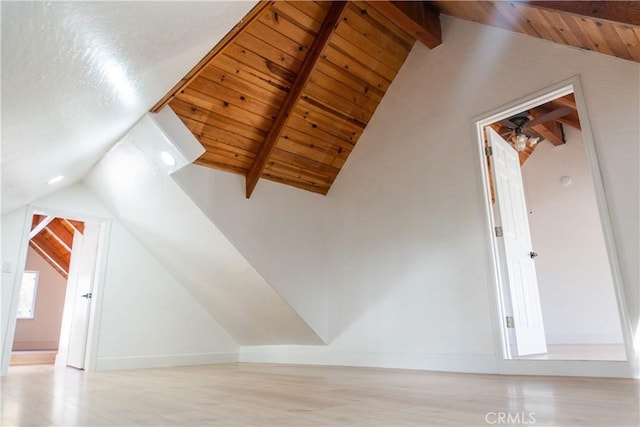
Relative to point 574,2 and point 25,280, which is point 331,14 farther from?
point 25,280

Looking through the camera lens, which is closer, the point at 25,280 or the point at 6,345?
the point at 6,345

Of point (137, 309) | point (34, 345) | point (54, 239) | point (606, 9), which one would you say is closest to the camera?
point (606, 9)

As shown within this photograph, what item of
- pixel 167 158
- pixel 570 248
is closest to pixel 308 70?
pixel 167 158

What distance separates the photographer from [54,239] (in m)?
7.21

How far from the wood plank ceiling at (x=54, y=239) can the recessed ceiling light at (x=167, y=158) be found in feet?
9.02

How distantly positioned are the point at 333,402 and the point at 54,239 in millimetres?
7386

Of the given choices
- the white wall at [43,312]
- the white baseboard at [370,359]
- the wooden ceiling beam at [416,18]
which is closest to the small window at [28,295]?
the white wall at [43,312]

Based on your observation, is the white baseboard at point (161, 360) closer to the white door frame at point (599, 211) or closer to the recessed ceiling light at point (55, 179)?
the recessed ceiling light at point (55, 179)

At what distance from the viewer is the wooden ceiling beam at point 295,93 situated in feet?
10.7

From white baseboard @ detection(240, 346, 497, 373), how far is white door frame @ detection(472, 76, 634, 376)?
202mm

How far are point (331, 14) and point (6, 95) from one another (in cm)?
255

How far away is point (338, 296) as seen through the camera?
13.6 ft

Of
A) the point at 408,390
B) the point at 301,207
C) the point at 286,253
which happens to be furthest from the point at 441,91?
the point at 408,390

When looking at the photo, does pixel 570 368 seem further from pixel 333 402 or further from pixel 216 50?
pixel 216 50
